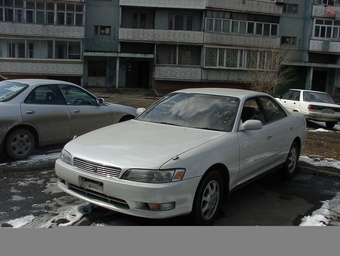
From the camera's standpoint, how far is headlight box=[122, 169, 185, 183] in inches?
143

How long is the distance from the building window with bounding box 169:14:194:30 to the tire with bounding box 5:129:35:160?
86.5 ft

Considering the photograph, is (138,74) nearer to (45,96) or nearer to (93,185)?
(45,96)

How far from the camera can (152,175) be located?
12.0 ft

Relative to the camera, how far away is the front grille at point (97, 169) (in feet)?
12.4

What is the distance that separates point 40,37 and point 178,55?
1132 centimetres

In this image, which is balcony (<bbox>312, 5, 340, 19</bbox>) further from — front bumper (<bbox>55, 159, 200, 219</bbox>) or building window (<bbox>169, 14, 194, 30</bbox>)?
front bumper (<bbox>55, 159, 200, 219</bbox>)

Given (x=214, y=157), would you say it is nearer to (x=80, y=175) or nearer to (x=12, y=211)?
(x=80, y=175)

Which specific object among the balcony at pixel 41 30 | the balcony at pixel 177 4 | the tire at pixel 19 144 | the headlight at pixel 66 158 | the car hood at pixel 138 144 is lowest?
the tire at pixel 19 144

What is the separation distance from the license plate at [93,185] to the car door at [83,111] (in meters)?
3.72

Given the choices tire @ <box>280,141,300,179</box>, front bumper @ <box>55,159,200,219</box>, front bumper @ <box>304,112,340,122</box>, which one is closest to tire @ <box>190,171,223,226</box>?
front bumper @ <box>55,159,200,219</box>

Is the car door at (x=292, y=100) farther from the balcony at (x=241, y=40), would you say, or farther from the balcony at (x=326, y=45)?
the balcony at (x=326, y=45)

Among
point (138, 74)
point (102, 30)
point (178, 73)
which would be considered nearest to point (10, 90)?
point (178, 73)

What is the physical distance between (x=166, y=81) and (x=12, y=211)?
27.4m

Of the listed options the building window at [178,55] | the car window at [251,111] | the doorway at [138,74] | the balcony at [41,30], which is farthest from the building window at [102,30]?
the car window at [251,111]
